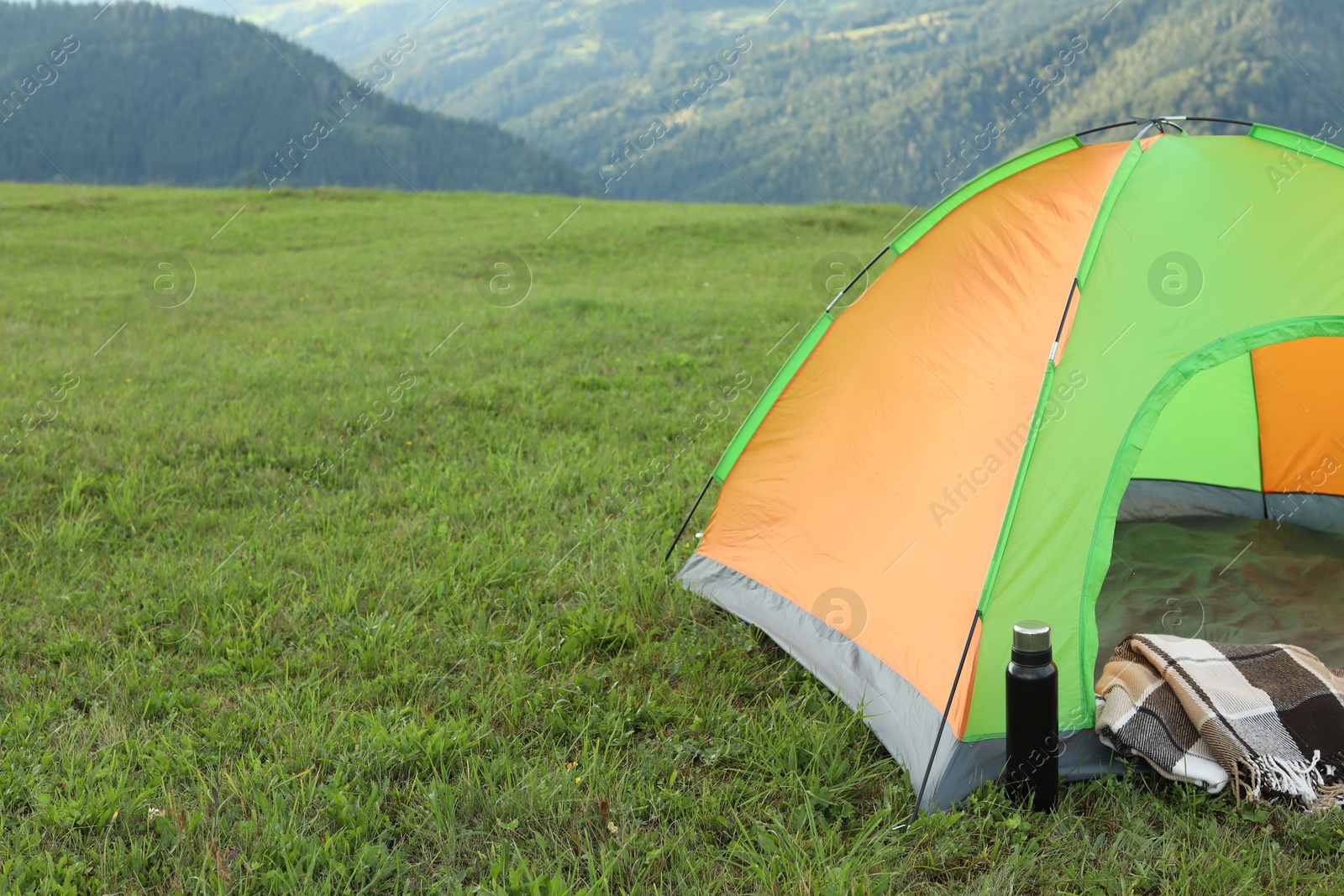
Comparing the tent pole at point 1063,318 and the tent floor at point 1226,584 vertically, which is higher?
the tent pole at point 1063,318

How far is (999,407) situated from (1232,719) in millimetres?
1131

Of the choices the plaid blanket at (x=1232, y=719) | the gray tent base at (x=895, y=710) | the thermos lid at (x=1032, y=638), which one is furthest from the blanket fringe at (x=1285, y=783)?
the thermos lid at (x=1032, y=638)

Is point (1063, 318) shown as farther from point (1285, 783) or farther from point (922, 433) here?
point (1285, 783)

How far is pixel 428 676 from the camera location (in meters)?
3.23

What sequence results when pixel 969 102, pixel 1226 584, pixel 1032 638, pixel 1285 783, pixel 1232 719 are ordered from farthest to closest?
pixel 969 102 → pixel 1226 584 → pixel 1232 719 → pixel 1285 783 → pixel 1032 638

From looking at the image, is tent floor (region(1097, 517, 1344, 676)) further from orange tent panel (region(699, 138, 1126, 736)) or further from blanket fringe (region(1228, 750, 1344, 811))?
orange tent panel (region(699, 138, 1126, 736))

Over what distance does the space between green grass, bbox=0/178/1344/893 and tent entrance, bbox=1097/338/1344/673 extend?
155 cm

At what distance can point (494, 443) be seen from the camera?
575 cm

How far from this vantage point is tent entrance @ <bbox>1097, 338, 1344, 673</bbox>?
390 cm

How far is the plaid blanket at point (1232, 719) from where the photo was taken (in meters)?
2.60

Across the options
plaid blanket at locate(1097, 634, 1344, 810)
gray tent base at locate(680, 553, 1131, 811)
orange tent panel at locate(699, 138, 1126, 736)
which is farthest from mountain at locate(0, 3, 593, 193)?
plaid blanket at locate(1097, 634, 1344, 810)

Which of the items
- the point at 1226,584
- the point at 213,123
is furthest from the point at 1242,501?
the point at 213,123

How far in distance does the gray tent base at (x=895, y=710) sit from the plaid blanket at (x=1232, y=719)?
0.46 feet

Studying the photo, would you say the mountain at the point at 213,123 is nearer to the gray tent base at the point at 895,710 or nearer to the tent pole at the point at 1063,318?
the gray tent base at the point at 895,710
